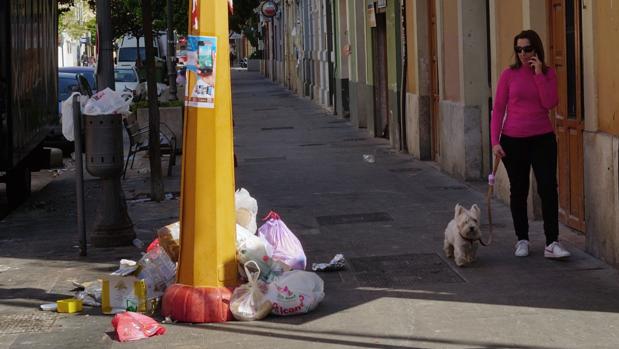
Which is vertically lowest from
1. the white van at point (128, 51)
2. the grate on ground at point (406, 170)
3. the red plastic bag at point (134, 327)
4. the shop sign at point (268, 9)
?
the red plastic bag at point (134, 327)

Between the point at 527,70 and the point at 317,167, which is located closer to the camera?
the point at 527,70

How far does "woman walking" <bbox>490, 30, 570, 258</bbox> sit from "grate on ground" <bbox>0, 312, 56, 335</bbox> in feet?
12.4

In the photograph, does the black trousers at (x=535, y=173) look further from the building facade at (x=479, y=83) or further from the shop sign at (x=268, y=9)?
the shop sign at (x=268, y=9)

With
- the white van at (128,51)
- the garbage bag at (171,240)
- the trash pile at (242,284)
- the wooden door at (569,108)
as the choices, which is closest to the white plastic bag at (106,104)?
the trash pile at (242,284)

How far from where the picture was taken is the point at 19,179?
16359 mm

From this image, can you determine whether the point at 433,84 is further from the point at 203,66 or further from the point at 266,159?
the point at 203,66

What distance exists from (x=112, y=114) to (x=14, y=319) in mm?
3249

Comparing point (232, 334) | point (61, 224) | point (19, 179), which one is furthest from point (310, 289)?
point (19, 179)

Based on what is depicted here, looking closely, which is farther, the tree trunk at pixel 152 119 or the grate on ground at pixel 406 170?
the grate on ground at pixel 406 170

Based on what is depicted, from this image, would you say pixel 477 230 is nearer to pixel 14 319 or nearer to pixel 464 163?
pixel 14 319

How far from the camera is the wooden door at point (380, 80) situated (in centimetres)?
2391

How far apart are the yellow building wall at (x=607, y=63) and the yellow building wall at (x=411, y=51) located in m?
9.46

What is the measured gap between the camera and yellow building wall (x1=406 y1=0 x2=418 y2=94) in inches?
752

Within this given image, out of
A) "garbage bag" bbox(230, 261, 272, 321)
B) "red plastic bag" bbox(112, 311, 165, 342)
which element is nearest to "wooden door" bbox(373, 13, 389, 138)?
"garbage bag" bbox(230, 261, 272, 321)
